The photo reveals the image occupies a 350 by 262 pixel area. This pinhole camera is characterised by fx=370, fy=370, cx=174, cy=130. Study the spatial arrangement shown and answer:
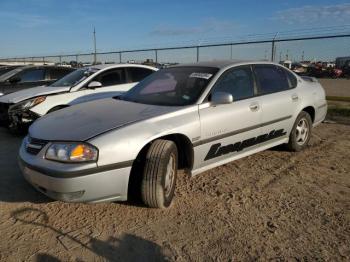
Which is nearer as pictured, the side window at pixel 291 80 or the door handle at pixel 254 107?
the door handle at pixel 254 107

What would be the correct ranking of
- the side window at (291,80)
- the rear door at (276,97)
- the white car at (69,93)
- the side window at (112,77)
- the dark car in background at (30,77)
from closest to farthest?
the rear door at (276,97)
the side window at (291,80)
the white car at (69,93)
the side window at (112,77)
the dark car in background at (30,77)

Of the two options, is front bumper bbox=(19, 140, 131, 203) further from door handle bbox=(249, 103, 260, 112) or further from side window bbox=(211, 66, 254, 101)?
door handle bbox=(249, 103, 260, 112)

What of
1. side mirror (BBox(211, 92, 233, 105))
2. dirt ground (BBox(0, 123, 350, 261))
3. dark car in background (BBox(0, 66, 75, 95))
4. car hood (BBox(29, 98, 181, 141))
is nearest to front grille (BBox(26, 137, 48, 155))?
car hood (BBox(29, 98, 181, 141))

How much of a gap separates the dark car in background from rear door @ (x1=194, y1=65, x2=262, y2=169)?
603 cm

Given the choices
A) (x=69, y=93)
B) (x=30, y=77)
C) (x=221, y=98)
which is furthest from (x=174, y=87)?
(x=30, y=77)

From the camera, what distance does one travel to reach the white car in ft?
22.4

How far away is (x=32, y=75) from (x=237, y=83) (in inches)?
270

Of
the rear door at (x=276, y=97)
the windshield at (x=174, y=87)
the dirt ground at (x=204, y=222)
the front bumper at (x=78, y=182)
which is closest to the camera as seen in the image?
the dirt ground at (x=204, y=222)

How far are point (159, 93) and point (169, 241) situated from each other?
2127mm

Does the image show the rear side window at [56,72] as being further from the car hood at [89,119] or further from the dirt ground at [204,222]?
the car hood at [89,119]

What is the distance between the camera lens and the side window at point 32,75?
31.6 ft

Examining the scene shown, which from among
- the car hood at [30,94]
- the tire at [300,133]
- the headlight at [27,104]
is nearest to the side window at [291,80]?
the tire at [300,133]

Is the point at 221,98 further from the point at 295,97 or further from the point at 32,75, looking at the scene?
the point at 32,75

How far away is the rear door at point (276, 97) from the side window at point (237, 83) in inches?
6.5
